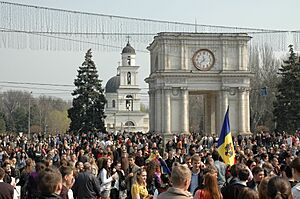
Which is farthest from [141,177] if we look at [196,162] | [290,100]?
[290,100]

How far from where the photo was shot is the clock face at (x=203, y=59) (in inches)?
2194

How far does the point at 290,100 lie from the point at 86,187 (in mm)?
45595

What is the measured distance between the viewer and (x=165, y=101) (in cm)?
5469

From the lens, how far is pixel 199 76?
54969 mm

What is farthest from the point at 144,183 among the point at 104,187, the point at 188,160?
the point at 188,160

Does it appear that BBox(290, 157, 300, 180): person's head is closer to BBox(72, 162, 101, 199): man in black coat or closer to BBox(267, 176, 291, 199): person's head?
BBox(267, 176, 291, 199): person's head

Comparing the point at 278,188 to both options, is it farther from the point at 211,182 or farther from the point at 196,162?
the point at 196,162

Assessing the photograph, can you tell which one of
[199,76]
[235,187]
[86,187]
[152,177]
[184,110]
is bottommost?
[86,187]

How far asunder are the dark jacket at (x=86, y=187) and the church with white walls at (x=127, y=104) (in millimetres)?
96412

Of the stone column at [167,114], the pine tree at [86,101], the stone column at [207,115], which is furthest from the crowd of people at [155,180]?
the pine tree at [86,101]

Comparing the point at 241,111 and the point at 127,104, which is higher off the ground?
the point at 127,104

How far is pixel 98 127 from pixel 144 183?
179 ft

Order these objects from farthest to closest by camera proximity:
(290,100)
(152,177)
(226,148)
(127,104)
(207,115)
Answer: (127,104) < (207,115) < (290,100) < (226,148) < (152,177)

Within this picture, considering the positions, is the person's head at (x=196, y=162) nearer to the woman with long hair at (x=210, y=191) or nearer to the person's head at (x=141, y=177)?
the person's head at (x=141, y=177)
